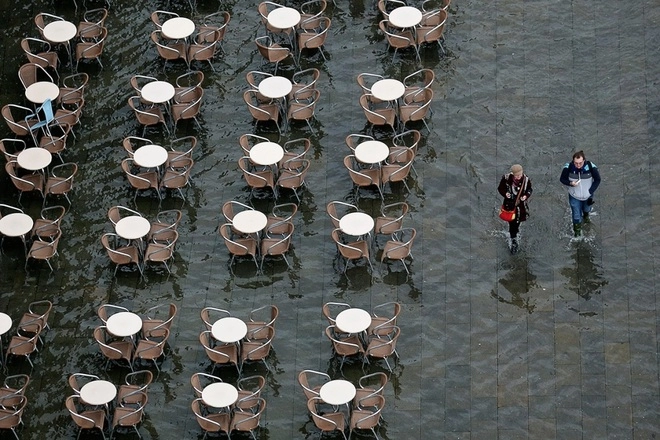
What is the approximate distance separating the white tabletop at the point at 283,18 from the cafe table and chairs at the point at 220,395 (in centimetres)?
731

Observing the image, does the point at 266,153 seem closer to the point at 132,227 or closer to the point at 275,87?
the point at 275,87

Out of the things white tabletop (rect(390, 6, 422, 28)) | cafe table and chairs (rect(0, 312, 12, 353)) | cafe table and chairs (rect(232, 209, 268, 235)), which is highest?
white tabletop (rect(390, 6, 422, 28))

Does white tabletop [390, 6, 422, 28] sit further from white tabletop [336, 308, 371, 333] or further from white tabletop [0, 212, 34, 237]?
white tabletop [0, 212, 34, 237]

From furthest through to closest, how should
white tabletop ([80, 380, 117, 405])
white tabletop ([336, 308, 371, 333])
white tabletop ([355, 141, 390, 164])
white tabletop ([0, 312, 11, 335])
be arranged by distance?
white tabletop ([355, 141, 390, 164]), white tabletop ([0, 312, 11, 335]), white tabletop ([336, 308, 371, 333]), white tabletop ([80, 380, 117, 405])

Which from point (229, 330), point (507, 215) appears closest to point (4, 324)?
point (229, 330)

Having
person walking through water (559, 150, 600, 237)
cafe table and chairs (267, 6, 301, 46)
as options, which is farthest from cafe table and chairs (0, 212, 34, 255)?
person walking through water (559, 150, 600, 237)

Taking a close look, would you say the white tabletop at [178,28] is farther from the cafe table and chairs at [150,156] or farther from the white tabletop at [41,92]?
the cafe table and chairs at [150,156]

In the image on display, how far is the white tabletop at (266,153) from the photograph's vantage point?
78.2ft

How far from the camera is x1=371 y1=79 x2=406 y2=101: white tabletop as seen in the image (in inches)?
970

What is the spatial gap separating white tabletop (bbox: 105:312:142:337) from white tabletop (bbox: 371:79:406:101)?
5.58 meters

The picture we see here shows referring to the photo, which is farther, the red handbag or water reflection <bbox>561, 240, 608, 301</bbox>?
water reflection <bbox>561, 240, 608, 301</bbox>

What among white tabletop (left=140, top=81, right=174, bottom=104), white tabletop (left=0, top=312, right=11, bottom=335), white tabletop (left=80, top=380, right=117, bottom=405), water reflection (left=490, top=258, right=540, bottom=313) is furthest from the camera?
white tabletop (left=140, top=81, right=174, bottom=104)

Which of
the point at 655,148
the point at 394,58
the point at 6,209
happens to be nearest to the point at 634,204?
the point at 655,148

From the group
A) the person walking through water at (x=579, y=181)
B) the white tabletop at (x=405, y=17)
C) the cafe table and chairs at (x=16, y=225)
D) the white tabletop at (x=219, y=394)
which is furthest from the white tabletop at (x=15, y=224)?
the person walking through water at (x=579, y=181)
